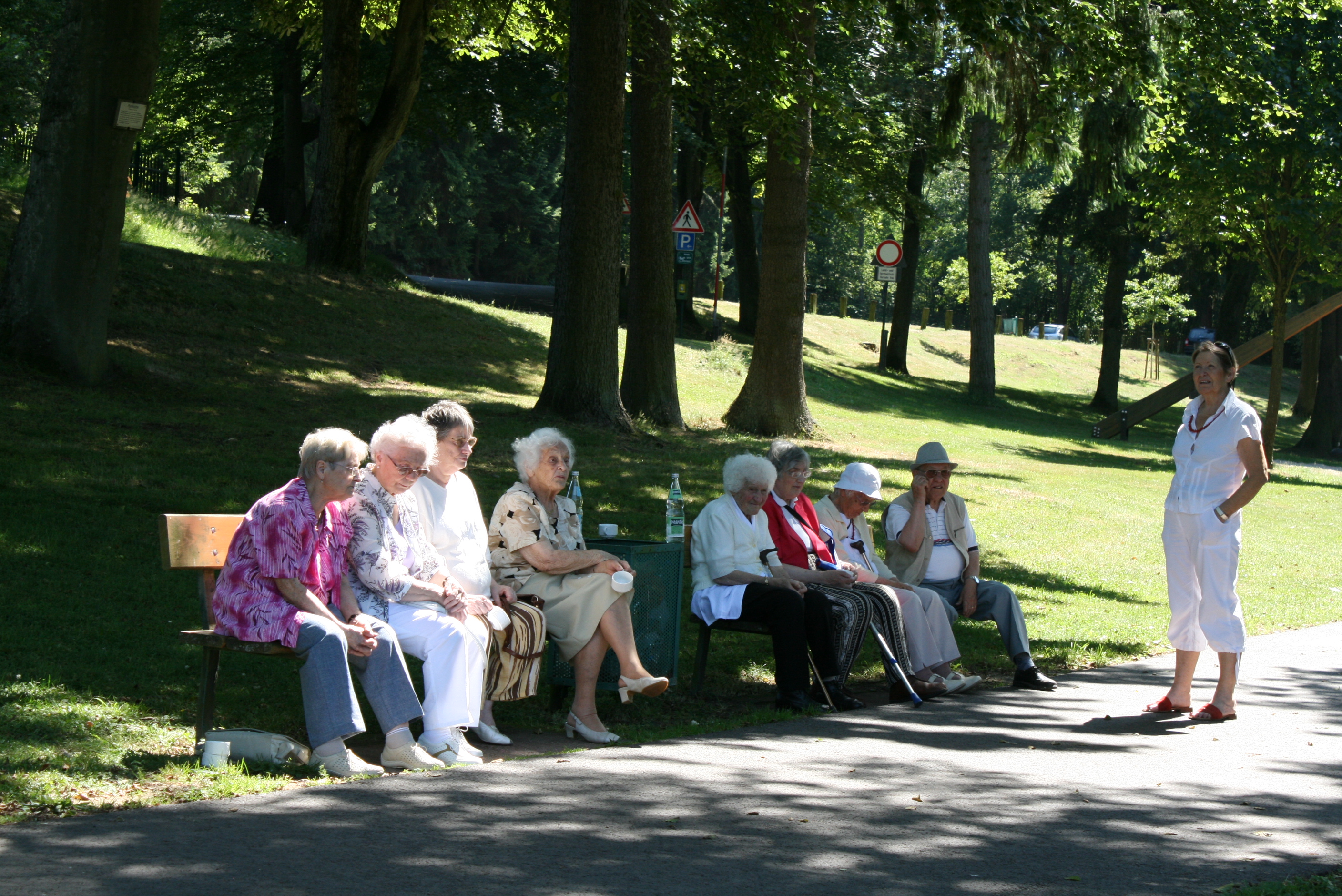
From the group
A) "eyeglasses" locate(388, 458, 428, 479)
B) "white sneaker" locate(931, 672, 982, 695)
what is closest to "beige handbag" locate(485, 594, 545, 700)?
"eyeglasses" locate(388, 458, 428, 479)

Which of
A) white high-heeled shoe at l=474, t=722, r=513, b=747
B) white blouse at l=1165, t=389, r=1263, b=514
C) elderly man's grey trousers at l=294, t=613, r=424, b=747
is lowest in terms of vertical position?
white high-heeled shoe at l=474, t=722, r=513, b=747

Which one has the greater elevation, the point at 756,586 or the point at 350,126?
the point at 350,126

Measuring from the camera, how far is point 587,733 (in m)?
6.37

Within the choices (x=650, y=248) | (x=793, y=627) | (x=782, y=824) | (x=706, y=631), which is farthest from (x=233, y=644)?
(x=650, y=248)

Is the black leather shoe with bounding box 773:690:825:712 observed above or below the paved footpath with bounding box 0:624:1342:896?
below

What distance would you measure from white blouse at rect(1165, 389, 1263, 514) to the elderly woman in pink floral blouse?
4.16 m

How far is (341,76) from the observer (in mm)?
21484

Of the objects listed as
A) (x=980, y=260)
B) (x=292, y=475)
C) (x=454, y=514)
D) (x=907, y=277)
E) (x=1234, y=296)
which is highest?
(x=1234, y=296)

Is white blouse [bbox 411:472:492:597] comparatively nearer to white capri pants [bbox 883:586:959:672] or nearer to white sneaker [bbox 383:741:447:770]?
white sneaker [bbox 383:741:447:770]

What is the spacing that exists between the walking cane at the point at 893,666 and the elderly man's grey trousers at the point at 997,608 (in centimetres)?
71

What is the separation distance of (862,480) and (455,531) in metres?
2.72

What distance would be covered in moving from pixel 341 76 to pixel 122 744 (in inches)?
696

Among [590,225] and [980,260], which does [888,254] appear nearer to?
[980,260]

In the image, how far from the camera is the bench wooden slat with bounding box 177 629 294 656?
5488 millimetres
